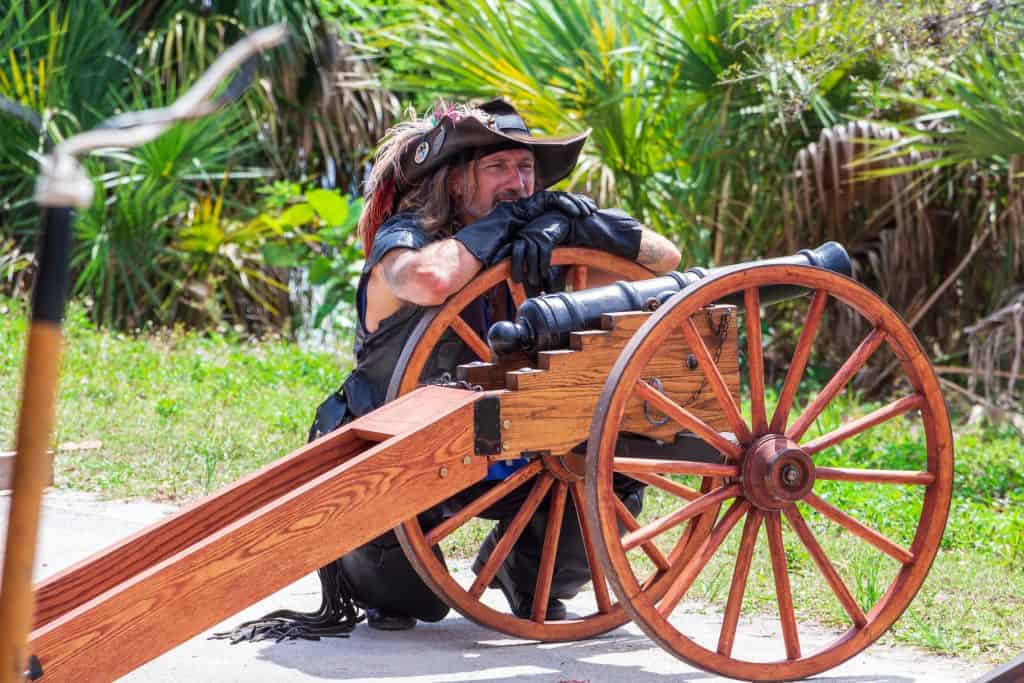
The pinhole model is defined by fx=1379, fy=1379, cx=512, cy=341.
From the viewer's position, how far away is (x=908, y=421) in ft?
26.4

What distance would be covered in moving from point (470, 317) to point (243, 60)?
296 cm

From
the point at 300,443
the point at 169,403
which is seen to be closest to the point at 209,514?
the point at 300,443

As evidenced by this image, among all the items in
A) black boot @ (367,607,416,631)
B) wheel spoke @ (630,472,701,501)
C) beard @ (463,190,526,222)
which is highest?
beard @ (463,190,526,222)

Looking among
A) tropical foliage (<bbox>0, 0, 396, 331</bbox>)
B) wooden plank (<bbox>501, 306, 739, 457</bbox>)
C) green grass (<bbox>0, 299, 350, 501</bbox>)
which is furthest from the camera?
tropical foliage (<bbox>0, 0, 396, 331</bbox>)

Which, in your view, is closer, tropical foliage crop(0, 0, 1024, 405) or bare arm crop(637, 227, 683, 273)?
bare arm crop(637, 227, 683, 273)

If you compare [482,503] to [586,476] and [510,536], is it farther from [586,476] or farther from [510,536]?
[586,476]

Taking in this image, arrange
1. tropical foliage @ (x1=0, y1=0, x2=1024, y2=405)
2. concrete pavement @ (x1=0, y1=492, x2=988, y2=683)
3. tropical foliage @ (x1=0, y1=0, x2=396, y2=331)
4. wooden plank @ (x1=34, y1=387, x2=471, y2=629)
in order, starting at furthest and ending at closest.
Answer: tropical foliage @ (x1=0, y1=0, x2=396, y2=331) < tropical foliage @ (x1=0, y1=0, x2=1024, y2=405) < concrete pavement @ (x1=0, y1=492, x2=988, y2=683) < wooden plank @ (x1=34, y1=387, x2=471, y2=629)

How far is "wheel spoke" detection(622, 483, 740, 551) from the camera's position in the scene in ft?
9.70

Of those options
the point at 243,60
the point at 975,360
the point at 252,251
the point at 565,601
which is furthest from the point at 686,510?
the point at 252,251

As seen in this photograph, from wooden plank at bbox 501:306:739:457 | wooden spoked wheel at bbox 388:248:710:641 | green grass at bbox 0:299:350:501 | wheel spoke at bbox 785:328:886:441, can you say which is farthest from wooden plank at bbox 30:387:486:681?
green grass at bbox 0:299:350:501

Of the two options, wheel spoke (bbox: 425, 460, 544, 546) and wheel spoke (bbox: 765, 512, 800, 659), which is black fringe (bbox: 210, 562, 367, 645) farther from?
wheel spoke (bbox: 765, 512, 800, 659)

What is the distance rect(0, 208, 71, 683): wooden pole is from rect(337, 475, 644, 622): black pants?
279 cm

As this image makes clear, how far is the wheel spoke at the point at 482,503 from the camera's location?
350cm

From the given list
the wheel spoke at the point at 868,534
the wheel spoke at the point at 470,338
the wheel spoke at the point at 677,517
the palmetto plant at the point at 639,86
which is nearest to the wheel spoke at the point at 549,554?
the wheel spoke at the point at 470,338
